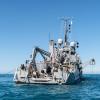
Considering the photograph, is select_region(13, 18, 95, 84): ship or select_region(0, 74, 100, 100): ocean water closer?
select_region(0, 74, 100, 100): ocean water

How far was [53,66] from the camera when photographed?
9025 cm

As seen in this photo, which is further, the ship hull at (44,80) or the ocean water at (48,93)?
the ship hull at (44,80)

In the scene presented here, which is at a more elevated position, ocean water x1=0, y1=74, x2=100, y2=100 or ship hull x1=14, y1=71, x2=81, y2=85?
ship hull x1=14, y1=71, x2=81, y2=85

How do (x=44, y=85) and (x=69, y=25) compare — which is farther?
(x=69, y=25)

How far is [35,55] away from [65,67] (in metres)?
9.19

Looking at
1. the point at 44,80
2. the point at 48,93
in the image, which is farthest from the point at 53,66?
the point at 48,93

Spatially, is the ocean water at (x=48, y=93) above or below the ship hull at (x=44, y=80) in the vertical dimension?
below

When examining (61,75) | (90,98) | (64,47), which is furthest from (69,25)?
(90,98)

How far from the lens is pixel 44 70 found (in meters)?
92.7

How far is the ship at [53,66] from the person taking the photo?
3337 inches

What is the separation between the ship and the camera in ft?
278

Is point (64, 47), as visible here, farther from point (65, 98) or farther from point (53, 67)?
point (65, 98)

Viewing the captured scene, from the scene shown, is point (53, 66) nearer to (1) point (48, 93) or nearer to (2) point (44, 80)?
(2) point (44, 80)

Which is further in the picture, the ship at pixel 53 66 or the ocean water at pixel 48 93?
the ship at pixel 53 66
